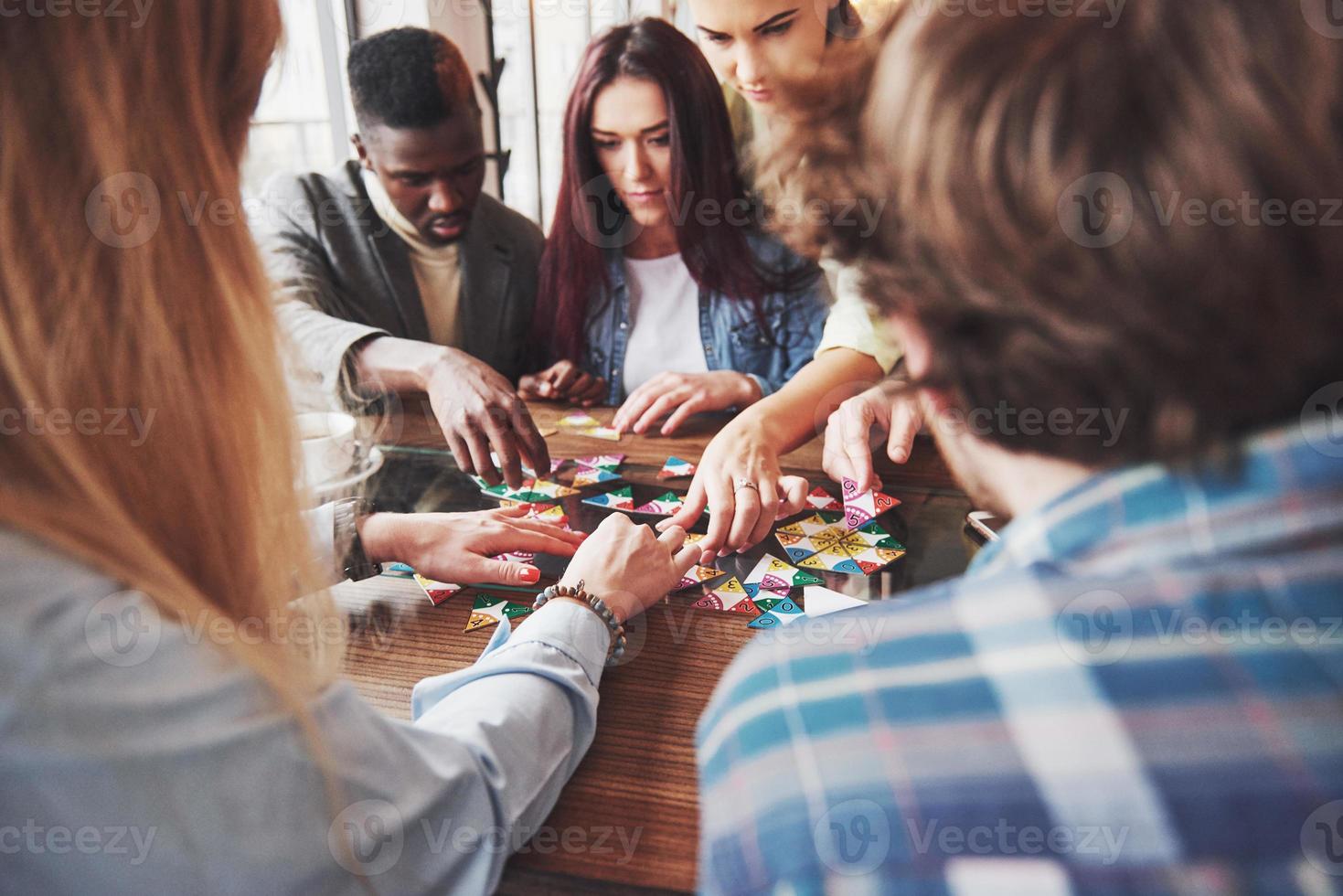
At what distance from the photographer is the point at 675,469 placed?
1534 mm

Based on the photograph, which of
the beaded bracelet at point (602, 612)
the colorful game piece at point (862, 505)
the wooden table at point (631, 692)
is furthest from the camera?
the colorful game piece at point (862, 505)

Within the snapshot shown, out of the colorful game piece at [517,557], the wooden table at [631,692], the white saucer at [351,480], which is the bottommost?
the wooden table at [631,692]

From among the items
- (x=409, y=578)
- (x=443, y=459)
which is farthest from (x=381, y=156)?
(x=409, y=578)

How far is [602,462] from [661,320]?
92cm

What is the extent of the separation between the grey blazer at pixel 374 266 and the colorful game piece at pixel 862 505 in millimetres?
1217

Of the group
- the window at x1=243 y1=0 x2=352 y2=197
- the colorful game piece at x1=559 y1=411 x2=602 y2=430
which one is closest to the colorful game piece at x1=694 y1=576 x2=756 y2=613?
the colorful game piece at x1=559 y1=411 x2=602 y2=430

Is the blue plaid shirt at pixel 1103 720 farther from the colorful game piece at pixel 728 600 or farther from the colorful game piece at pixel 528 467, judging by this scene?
the colorful game piece at pixel 528 467

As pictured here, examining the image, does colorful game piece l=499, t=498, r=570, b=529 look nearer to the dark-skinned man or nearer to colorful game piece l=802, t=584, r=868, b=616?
the dark-skinned man

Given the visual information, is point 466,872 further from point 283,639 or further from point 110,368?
point 110,368

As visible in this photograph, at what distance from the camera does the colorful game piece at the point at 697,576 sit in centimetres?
114

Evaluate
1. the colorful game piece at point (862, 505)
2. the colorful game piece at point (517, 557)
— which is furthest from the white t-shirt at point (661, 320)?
the colorful game piece at point (517, 557)

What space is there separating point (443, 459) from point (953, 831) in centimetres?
128

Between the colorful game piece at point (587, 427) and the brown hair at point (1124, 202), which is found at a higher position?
the brown hair at point (1124, 202)

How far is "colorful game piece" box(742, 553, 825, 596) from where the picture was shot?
44.4 inches
